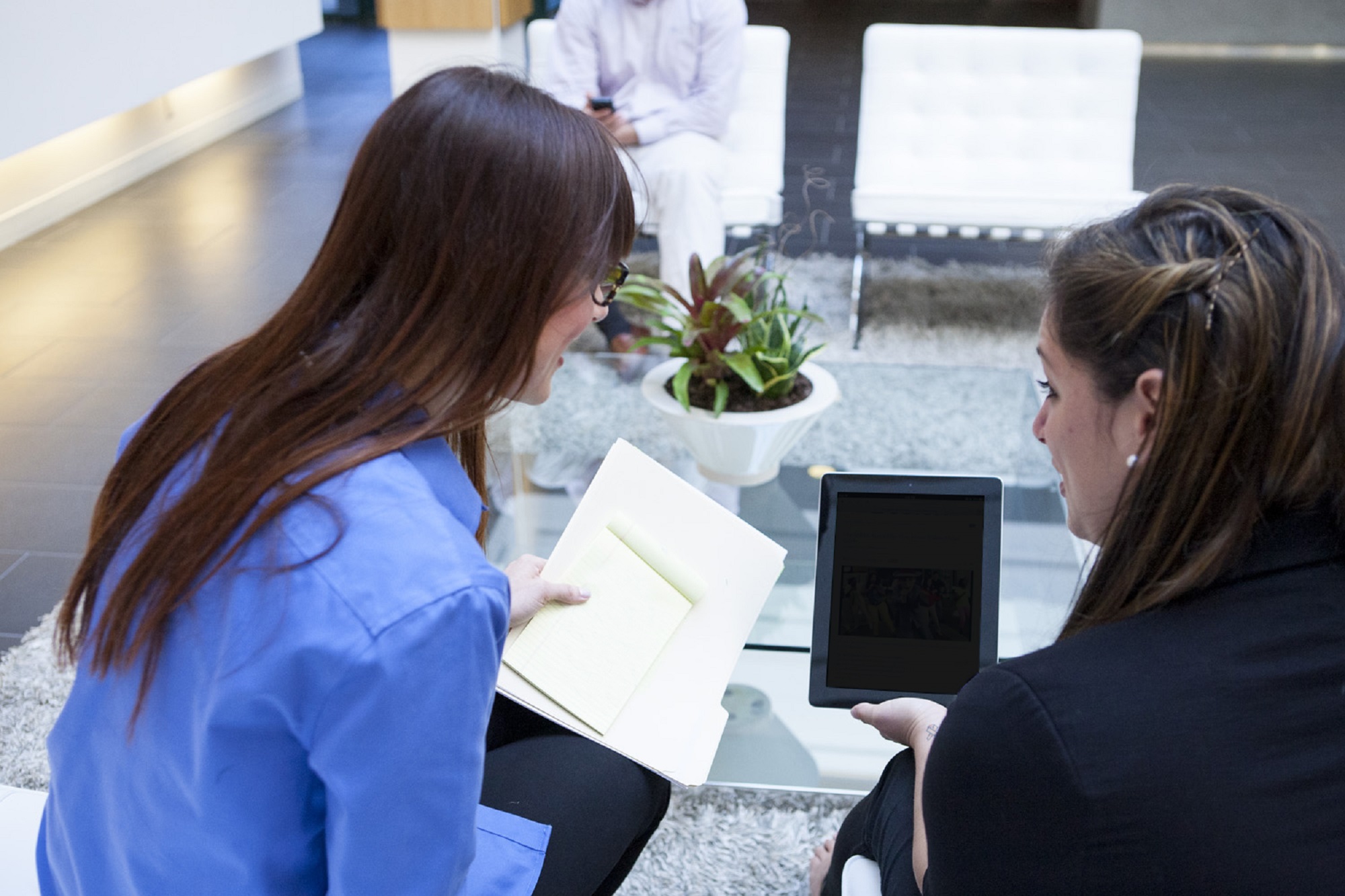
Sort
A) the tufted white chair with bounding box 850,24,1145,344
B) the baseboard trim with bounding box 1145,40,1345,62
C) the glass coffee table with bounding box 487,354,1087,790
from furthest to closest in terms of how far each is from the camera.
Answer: the baseboard trim with bounding box 1145,40,1345,62 < the tufted white chair with bounding box 850,24,1145,344 < the glass coffee table with bounding box 487,354,1087,790

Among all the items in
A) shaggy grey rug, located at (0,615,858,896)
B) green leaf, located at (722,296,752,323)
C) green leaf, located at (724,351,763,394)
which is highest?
green leaf, located at (722,296,752,323)

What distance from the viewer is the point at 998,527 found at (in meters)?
1.45

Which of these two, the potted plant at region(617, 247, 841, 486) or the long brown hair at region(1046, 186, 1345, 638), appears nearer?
the long brown hair at region(1046, 186, 1345, 638)

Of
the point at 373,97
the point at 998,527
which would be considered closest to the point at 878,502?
the point at 998,527

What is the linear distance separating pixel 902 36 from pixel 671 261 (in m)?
1.05

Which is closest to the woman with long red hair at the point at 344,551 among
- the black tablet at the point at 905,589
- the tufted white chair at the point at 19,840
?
the tufted white chair at the point at 19,840

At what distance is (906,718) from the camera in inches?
48.9

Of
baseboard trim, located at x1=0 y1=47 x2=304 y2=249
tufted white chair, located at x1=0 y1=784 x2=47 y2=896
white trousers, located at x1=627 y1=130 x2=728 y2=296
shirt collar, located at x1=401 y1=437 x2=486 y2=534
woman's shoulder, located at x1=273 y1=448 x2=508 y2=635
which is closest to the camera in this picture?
woman's shoulder, located at x1=273 y1=448 x2=508 y2=635

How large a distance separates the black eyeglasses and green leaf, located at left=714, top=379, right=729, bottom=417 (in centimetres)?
97

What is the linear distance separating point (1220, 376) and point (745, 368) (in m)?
1.24

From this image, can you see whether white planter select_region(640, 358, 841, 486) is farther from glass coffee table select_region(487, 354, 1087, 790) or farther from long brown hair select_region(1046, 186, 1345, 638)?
long brown hair select_region(1046, 186, 1345, 638)

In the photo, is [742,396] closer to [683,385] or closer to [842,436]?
[683,385]

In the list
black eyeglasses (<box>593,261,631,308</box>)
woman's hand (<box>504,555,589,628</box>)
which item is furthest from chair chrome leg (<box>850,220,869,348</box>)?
black eyeglasses (<box>593,261,631,308</box>)

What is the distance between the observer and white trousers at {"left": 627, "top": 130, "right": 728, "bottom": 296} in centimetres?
325
